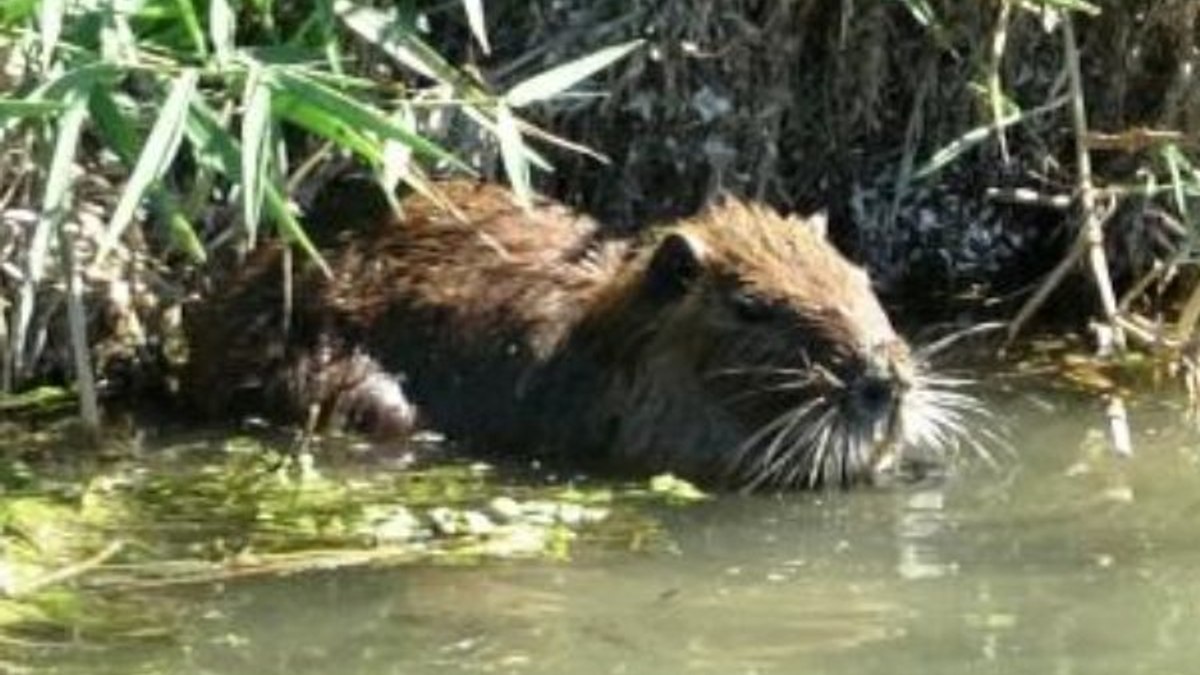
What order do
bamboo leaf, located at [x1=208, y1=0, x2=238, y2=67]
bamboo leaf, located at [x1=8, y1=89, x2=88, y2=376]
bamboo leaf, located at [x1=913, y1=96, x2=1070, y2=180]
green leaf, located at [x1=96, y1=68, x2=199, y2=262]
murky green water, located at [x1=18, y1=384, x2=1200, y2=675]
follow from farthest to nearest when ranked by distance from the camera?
bamboo leaf, located at [x1=913, y1=96, x2=1070, y2=180], bamboo leaf, located at [x1=208, y1=0, x2=238, y2=67], bamboo leaf, located at [x1=8, y1=89, x2=88, y2=376], green leaf, located at [x1=96, y1=68, x2=199, y2=262], murky green water, located at [x1=18, y1=384, x2=1200, y2=675]

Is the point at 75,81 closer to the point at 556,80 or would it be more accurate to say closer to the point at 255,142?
the point at 255,142

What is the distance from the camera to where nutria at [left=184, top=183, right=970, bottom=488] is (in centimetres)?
555

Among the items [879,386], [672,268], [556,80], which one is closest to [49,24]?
[556,80]

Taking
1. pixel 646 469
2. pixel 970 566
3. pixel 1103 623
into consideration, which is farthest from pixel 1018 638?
pixel 646 469

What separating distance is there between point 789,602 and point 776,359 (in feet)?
3.85

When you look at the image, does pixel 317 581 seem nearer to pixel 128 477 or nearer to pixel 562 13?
pixel 128 477

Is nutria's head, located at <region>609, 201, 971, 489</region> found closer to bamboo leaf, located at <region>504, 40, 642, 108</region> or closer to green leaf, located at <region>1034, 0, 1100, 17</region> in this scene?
bamboo leaf, located at <region>504, 40, 642, 108</region>

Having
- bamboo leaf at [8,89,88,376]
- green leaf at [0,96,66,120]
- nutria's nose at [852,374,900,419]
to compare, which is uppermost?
green leaf at [0,96,66,120]

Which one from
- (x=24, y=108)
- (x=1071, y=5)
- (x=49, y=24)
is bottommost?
(x=24, y=108)

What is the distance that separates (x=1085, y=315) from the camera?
6.52 m

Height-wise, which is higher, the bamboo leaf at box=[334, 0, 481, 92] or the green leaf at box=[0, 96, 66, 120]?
the bamboo leaf at box=[334, 0, 481, 92]

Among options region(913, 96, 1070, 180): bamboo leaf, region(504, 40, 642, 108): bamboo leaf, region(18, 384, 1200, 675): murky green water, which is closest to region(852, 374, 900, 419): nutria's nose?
region(18, 384, 1200, 675): murky green water

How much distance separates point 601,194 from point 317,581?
2.18 metres

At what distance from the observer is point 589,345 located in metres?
5.90
